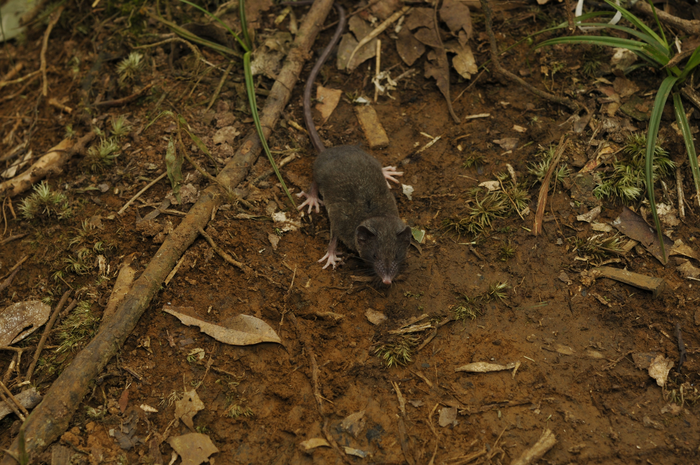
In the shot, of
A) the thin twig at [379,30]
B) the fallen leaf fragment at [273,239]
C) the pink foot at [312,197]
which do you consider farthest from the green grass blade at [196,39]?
the fallen leaf fragment at [273,239]

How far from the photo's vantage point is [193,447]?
137 inches

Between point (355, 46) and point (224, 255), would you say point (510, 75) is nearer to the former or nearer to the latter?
point (355, 46)

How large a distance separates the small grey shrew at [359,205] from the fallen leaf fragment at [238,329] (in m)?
0.89

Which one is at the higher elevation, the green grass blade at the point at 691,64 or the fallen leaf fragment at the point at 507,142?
the green grass blade at the point at 691,64

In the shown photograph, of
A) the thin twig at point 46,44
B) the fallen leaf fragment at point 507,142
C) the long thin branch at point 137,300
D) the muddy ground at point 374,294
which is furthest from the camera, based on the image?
the thin twig at point 46,44

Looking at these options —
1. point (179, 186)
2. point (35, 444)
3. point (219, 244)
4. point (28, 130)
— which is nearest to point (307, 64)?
point (179, 186)

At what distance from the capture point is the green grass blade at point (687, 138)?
4.30m

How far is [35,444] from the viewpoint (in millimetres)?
3379

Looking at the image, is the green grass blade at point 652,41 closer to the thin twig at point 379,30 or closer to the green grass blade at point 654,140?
the green grass blade at point 654,140

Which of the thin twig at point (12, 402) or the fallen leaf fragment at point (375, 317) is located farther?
the fallen leaf fragment at point (375, 317)

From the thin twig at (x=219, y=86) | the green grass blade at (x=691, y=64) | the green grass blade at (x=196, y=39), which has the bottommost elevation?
the green grass blade at (x=691, y=64)

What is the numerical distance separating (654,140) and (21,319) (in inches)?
214

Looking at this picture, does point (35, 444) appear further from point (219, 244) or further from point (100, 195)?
point (100, 195)

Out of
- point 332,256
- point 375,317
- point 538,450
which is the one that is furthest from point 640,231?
point 332,256
